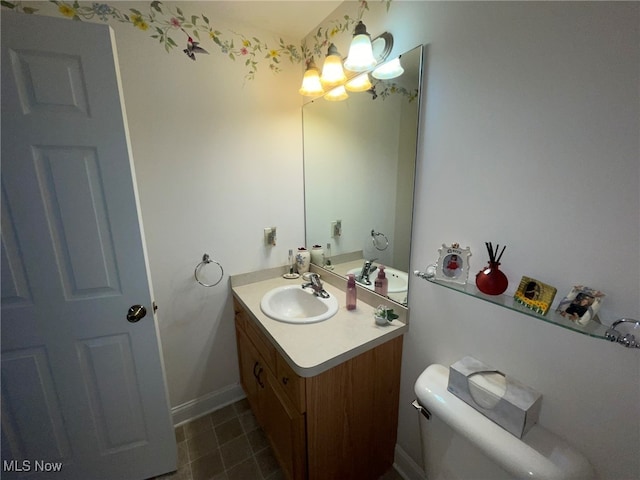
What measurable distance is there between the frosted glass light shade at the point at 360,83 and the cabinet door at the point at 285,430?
150 cm

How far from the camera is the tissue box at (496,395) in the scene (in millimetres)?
766

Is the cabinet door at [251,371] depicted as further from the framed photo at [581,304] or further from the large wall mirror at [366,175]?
the framed photo at [581,304]

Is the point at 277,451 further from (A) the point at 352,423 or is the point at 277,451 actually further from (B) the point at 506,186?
(B) the point at 506,186

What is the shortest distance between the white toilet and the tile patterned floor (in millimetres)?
649

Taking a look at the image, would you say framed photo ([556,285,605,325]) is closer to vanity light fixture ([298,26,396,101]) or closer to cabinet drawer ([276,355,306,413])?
cabinet drawer ([276,355,306,413])

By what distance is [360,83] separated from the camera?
1321 millimetres

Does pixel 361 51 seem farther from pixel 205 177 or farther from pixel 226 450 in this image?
pixel 226 450

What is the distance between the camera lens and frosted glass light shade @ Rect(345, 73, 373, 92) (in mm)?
1292

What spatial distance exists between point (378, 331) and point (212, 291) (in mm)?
1059

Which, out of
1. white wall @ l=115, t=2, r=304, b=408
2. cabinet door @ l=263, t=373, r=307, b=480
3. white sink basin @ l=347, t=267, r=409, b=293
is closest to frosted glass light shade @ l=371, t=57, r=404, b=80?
white wall @ l=115, t=2, r=304, b=408

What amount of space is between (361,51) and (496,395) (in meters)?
1.37

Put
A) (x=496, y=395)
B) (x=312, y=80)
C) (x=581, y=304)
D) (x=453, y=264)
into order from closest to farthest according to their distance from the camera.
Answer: (x=581, y=304) < (x=496, y=395) < (x=453, y=264) < (x=312, y=80)

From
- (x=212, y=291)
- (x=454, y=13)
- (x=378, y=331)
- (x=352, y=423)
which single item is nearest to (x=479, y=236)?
(x=378, y=331)

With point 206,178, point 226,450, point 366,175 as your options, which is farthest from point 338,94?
point 226,450
